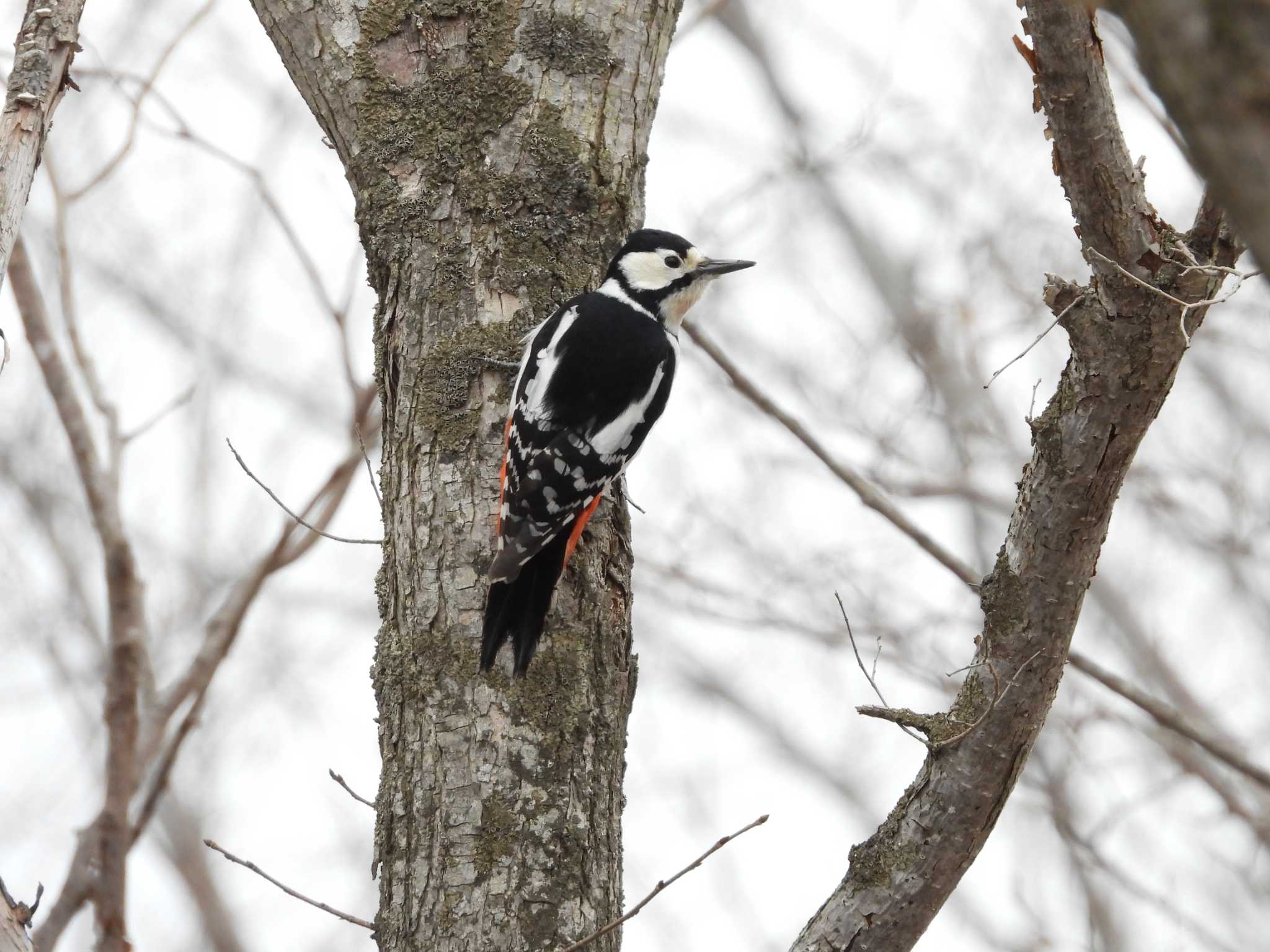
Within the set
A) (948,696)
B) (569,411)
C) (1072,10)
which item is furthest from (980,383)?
(1072,10)

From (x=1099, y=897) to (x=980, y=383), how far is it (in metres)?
3.14

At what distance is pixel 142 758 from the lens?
14.0 ft

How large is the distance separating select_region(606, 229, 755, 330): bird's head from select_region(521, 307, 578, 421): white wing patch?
500 mm

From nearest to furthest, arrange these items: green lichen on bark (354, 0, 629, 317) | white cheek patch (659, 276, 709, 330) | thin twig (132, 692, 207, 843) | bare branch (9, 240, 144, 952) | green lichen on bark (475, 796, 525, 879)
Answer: green lichen on bark (475, 796, 525, 879) → green lichen on bark (354, 0, 629, 317) → bare branch (9, 240, 144, 952) → thin twig (132, 692, 207, 843) → white cheek patch (659, 276, 709, 330)

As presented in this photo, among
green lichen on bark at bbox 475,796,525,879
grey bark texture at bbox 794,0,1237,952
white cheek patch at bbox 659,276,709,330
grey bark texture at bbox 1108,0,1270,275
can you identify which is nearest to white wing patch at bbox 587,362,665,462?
white cheek patch at bbox 659,276,709,330

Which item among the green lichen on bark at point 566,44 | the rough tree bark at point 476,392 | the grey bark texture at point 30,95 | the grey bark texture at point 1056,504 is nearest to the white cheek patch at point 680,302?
the rough tree bark at point 476,392

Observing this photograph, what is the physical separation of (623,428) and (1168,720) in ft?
Result: 5.57

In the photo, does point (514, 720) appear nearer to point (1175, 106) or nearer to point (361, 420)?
point (1175, 106)

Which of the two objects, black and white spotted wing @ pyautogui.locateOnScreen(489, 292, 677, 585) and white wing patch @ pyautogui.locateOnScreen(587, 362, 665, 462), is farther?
white wing patch @ pyautogui.locateOnScreen(587, 362, 665, 462)

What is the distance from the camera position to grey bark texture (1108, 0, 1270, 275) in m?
0.77

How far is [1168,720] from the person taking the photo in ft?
11.9

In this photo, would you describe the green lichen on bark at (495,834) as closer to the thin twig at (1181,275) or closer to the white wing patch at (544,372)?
the white wing patch at (544,372)

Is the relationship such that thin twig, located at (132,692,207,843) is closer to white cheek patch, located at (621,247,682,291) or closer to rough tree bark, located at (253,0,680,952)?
rough tree bark, located at (253,0,680,952)

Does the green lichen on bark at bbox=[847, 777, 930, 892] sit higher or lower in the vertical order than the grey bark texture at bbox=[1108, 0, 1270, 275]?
higher
